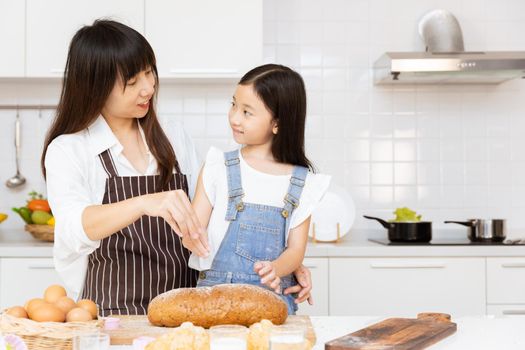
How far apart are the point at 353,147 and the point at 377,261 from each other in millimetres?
799

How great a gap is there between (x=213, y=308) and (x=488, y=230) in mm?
2189

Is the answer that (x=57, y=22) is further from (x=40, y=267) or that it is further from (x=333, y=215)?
(x=333, y=215)

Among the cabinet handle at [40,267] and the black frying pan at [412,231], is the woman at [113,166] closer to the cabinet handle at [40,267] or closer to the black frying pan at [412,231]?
the cabinet handle at [40,267]

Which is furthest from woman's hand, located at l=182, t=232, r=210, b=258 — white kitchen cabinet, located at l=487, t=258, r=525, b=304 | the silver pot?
the silver pot

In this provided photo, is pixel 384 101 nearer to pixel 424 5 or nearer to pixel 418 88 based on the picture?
pixel 418 88

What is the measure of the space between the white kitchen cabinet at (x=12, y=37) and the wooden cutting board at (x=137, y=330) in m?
2.09

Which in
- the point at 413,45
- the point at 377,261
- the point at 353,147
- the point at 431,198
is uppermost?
the point at 413,45

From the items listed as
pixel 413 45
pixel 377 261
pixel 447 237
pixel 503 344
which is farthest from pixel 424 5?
pixel 503 344

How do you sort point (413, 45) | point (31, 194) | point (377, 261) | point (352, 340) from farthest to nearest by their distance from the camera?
point (413, 45)
point (31, 194)
point (377, 261)
point (352, 340)

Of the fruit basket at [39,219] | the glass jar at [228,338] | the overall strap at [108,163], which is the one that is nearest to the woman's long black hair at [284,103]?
the overall strap at [108,163]

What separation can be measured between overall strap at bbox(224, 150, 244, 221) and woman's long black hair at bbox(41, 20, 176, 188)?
0.34 meters

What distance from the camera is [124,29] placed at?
1.95 m

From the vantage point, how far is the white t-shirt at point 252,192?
204 cm

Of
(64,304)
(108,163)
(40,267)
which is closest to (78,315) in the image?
(64,304)
